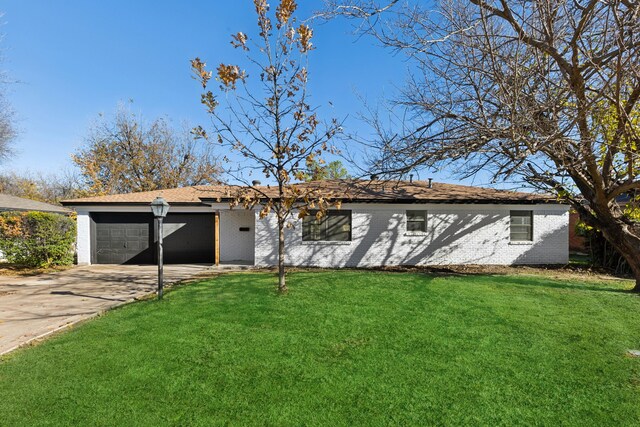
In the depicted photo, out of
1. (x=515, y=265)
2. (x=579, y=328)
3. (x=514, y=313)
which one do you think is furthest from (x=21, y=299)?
(x=515, y=265)

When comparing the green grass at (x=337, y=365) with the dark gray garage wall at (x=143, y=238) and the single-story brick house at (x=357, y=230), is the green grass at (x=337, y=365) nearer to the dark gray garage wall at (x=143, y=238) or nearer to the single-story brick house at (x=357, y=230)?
the single-story brick house at (x=357, y=230)

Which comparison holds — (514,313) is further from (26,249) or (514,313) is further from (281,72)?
(26,249)

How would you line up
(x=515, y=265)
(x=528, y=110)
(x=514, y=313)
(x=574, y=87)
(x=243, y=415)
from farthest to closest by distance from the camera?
(x=515, y=265) < (x=514, y=313) < (x=574, y=87) < (x=528, y=110) < (x=243, y=415)

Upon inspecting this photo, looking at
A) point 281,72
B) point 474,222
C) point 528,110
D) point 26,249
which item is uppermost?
point 281,72

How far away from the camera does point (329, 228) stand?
13.1m

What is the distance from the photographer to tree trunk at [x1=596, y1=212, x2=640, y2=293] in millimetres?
6613

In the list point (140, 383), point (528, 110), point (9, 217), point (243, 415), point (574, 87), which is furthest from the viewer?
point (9, 217)

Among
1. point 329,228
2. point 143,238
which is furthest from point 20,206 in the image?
point 329,228

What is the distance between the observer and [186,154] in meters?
28.6

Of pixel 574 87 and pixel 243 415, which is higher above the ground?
pixel 574 87

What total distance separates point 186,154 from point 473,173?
26.7 m

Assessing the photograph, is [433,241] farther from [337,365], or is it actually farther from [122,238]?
[122,238]

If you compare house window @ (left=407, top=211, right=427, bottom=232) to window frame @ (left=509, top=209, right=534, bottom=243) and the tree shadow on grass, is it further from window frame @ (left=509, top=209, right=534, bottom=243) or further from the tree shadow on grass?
the tree shadow on grass

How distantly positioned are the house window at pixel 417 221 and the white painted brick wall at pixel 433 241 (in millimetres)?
189
